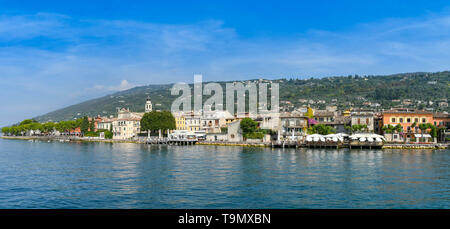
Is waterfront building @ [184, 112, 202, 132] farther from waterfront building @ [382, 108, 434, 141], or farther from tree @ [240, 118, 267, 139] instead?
waterfront building @ [382, 108, 434, 141]

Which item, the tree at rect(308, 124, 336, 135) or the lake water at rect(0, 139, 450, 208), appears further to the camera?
the tree at rect(308, 124, 336, 135)

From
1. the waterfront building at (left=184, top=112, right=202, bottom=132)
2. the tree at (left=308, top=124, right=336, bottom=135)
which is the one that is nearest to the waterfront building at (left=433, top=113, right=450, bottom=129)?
the tree at (left=308, top=124, right=336, bottom=135)

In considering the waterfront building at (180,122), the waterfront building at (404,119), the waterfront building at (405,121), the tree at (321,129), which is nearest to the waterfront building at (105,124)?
the waterfront building at (180,122)

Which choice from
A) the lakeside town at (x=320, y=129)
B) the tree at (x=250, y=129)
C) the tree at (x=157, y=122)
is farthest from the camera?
the tree at (x=157, y=122)

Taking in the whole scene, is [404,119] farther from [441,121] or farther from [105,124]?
[105,124]

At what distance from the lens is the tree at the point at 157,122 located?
8862cm

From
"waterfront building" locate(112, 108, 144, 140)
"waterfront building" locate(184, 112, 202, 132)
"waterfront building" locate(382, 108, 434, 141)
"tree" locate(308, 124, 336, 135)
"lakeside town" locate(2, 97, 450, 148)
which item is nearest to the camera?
"lakeside town" locate(2, 97, 450, 148)

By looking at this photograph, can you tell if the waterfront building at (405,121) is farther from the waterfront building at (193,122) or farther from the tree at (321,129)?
the waterfront building at (193,122)

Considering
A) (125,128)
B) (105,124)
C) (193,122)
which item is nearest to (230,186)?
(193,122)

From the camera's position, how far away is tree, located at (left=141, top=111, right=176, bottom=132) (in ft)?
291

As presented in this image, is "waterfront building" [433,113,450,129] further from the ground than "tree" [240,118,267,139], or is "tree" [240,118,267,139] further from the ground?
"waterfront building" [433,113,450,129]

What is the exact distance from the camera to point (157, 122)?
8881 cm

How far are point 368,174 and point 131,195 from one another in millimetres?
17281
